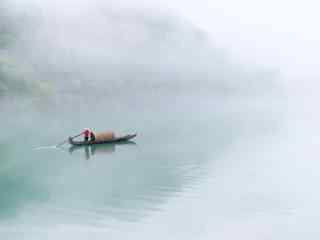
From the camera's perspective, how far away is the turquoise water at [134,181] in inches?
973

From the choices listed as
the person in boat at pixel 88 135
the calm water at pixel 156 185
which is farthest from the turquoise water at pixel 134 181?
the person in boat at pixel 88 135

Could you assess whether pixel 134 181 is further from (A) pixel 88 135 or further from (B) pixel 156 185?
(A) pixel 88 135

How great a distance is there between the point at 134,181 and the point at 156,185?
179 cm

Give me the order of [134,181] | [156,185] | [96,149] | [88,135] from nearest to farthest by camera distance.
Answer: [156,185]
[134,181]
[96,149]
[88,135]

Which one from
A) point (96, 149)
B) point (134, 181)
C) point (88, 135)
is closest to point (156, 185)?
point (134, 181)

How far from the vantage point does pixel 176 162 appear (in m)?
38.2

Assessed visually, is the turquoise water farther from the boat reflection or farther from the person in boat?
the person in boat

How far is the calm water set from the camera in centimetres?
2422

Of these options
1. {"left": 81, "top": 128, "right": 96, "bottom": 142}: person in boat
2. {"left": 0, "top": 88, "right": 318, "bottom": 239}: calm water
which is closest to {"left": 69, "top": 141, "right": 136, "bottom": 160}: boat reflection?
{"left": 0, "top": 88, "right": 318, "bottom": 239}: calm water

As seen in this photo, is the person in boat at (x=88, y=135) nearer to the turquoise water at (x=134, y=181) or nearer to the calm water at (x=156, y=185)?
the turquoise water at (x=134, y=181)

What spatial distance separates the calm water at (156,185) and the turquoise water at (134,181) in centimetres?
5

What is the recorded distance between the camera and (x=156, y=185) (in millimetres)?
31594

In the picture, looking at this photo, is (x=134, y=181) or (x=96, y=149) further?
(x=96, y=149)

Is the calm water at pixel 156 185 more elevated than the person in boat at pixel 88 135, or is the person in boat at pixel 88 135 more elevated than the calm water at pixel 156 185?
the person in boat at pixel 88 135
